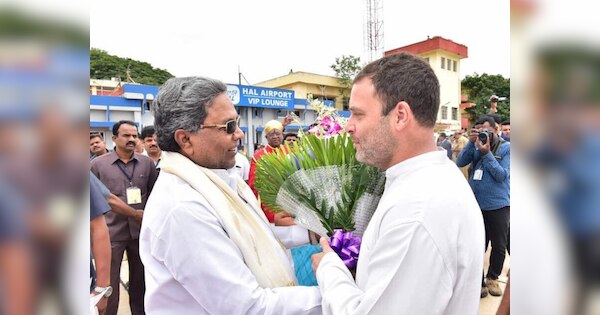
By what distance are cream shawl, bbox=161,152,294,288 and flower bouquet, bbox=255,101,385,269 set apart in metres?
0.20

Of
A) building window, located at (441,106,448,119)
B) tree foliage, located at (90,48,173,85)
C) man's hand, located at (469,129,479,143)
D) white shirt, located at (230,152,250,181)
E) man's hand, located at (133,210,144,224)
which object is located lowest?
man's hand, located at (133,210,144,224)

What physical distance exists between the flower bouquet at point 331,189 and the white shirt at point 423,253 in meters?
0.30

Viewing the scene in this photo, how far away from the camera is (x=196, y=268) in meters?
1.41

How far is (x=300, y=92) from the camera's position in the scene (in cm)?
3709

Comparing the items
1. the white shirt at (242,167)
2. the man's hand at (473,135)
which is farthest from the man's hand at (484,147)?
the white shirt at (242,167)

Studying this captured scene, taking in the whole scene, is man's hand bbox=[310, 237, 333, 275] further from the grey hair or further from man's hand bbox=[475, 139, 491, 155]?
man's hand bbox=[475, 139, 491, 155]

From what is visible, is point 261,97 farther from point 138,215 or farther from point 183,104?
point 183,104

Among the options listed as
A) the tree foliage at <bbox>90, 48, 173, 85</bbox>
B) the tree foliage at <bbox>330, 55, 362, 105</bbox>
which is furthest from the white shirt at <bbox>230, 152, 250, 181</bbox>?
the tree foliage at <bbox>90, 48, 173, 85</bbox>

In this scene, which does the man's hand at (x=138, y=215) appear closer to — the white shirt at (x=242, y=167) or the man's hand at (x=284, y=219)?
the white shirt at (x=242, y=167)

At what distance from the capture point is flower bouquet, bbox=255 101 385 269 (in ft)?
5.36

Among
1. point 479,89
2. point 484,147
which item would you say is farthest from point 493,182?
point 479,89

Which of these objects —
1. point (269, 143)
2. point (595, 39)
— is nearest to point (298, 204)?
point (595, 39)

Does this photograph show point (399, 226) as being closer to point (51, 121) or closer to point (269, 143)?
point (51, 121)

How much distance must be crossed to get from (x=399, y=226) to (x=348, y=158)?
0.60 metres
